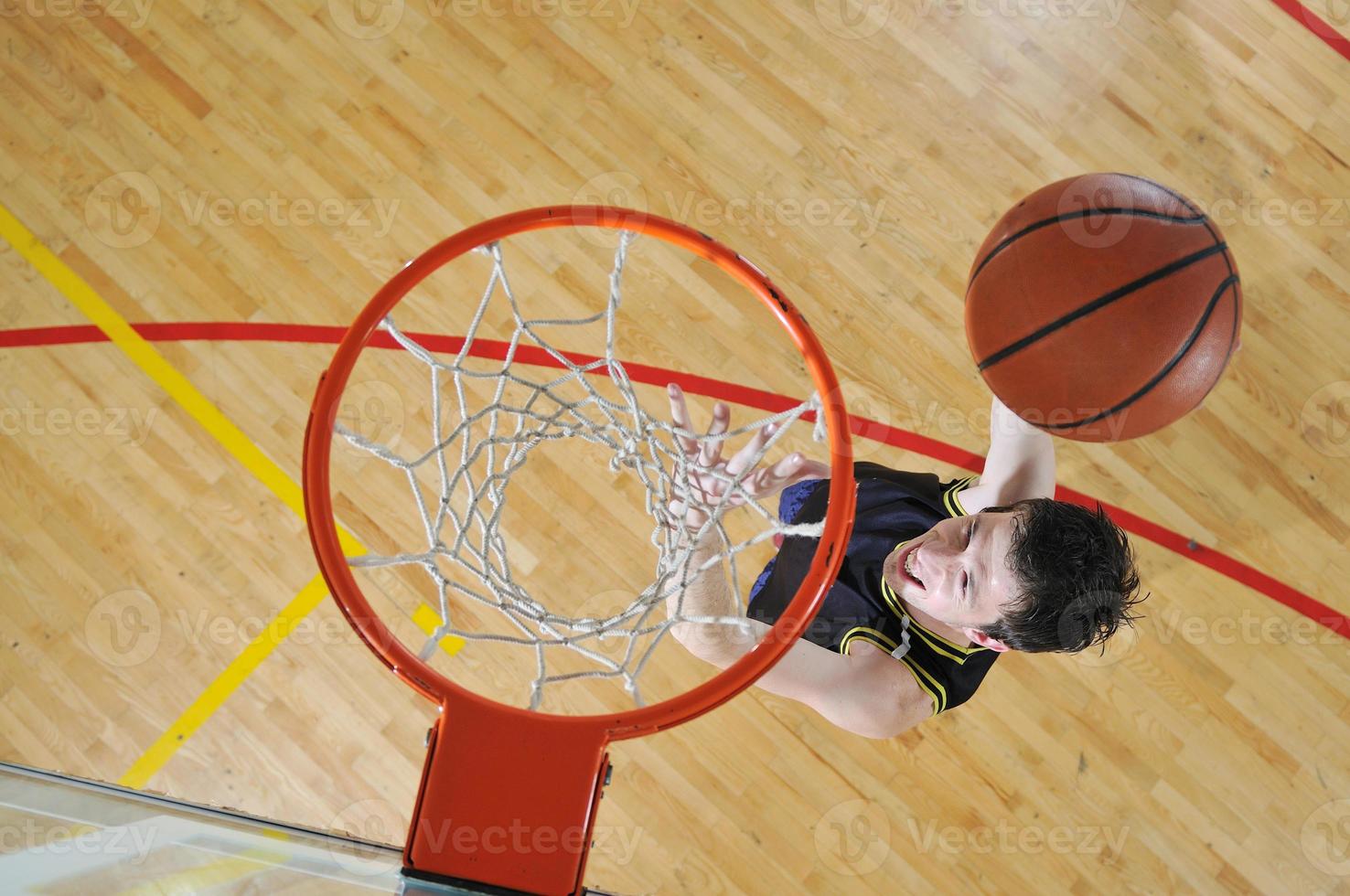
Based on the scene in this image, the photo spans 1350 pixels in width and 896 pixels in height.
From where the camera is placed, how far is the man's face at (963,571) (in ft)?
5.79

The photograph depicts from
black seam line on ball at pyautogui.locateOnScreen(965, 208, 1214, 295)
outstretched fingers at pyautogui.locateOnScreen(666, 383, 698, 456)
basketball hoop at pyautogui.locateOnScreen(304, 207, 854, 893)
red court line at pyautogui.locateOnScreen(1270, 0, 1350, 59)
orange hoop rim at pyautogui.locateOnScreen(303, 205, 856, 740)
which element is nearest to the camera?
basketball hoop at pyautogui.locateOnScreen(304, 207, 854, 893)

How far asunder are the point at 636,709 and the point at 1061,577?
803mm

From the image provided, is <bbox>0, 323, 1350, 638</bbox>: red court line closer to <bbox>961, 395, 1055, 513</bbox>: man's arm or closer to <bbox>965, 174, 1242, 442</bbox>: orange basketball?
<bbox>961, 395, 1055, 513</bbox>: man's arm

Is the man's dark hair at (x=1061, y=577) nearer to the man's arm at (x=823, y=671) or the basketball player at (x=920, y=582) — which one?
the basketball player at (x=920, y=582)

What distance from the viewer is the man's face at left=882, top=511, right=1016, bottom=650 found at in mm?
1764

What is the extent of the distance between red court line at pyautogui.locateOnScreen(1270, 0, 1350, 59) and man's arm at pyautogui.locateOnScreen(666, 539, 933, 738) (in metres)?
2.75

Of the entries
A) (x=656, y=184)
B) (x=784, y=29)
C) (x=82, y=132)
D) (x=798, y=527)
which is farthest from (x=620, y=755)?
(x=82, y=132)

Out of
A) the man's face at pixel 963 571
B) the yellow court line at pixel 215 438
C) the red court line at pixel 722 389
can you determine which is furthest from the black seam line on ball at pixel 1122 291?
the yellow court line at pixel 215 438

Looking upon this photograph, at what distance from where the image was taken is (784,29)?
10.5 feet

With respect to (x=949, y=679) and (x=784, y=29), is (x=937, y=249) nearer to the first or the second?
(x=784, y=29)

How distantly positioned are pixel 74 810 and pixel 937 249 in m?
2.74

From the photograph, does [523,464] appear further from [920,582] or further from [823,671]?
[920,582]

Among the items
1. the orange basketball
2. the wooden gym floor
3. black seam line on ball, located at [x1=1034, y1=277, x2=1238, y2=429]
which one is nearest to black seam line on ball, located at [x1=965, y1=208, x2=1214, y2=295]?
the orange basketball

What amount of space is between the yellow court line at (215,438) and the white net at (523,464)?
1.03 feet
